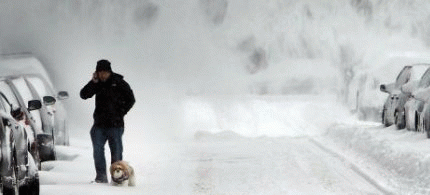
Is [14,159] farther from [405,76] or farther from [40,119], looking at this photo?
[405,76]

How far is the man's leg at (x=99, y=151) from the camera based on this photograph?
10.8 meters

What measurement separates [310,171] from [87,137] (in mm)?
9959

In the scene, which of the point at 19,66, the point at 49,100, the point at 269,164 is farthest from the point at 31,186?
the point at 19,66

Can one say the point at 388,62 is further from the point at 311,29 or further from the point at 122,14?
the point at 311,29

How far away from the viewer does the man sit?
10.7 metres

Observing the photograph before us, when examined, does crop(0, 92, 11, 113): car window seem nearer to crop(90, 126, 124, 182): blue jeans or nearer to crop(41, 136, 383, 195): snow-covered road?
crop(41, 136, 383, 195): snow-covered road

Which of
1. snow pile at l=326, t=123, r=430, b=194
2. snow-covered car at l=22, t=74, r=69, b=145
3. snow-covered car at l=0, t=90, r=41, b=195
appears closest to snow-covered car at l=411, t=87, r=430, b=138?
snow pile at l=326, t=123, r=430, b=194

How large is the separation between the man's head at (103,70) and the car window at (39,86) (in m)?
2.68

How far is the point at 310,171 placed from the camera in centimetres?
1291

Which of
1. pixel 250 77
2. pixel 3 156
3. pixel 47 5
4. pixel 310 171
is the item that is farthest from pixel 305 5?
pixel 3 156

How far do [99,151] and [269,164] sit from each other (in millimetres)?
4016

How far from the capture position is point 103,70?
10.7 m

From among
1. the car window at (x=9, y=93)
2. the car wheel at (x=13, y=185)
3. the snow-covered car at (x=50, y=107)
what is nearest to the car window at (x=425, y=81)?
the snow-covered car at (x=50, y=107)

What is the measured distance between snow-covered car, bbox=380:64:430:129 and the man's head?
8.64 metres
